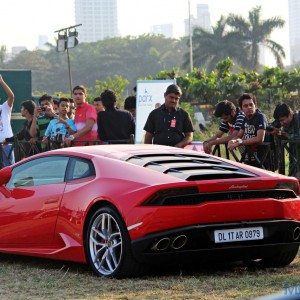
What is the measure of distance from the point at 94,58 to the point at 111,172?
425ft

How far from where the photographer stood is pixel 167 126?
12.9 metres

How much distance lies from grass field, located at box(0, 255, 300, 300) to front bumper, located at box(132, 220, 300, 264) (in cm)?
19

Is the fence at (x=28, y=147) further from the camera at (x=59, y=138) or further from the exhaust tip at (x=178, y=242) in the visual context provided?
the exhaust tip at (x=178, y=242)

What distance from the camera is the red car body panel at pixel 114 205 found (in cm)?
873

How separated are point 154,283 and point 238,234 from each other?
0.83 metres

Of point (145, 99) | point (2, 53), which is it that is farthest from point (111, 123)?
point (2, 53)

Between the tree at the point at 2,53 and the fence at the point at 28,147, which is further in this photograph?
the tree at the point at 2,53

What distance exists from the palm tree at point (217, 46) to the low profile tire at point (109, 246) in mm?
100151

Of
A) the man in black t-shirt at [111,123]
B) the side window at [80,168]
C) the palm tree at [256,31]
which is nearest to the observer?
the side window at [80,168]

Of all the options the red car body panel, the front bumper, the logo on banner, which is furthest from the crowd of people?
the logo on banner

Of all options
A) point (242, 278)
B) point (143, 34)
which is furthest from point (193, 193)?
point (143, 34)

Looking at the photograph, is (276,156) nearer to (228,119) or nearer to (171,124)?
(228,119)

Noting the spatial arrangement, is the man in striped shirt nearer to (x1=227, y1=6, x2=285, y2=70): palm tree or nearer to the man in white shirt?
the man in white shirt

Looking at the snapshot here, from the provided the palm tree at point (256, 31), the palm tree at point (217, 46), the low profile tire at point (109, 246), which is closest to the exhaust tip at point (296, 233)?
the low profile tire at point (109, 246)
